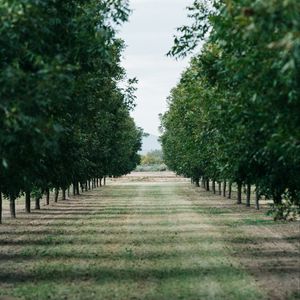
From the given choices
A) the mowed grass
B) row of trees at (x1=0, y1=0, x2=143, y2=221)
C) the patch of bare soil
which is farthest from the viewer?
the patch of bare soil

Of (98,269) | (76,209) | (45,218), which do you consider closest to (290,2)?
(98,269)

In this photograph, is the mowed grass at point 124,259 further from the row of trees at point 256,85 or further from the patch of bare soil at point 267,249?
the row of trees at point 256,85

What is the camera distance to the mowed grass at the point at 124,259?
54.9 feet

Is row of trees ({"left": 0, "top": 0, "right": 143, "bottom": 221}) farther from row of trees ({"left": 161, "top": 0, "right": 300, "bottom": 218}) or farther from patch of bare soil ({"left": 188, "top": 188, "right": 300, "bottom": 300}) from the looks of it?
patch of bare soil ({"left": 188, "top": 188, "right": 300, "bottom": 300})

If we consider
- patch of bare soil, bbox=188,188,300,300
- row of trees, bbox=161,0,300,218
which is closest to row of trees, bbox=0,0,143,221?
row of trees, bbox=161,0,300,218

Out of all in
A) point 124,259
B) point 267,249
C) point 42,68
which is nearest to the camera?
point 42,68

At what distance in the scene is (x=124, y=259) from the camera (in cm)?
2256

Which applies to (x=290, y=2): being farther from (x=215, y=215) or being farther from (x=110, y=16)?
(x=215, y=215)

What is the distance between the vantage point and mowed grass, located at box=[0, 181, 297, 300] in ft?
54.9

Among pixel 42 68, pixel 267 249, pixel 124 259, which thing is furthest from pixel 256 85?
pixel 267 249

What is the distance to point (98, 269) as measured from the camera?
66.6ft

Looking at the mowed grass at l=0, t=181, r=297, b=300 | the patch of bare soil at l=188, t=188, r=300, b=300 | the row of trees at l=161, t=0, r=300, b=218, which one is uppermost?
the row of trees at l=161, t=0, r=300, b=218

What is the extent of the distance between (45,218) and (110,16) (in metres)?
26.2

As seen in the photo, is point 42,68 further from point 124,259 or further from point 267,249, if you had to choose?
point 267,249
